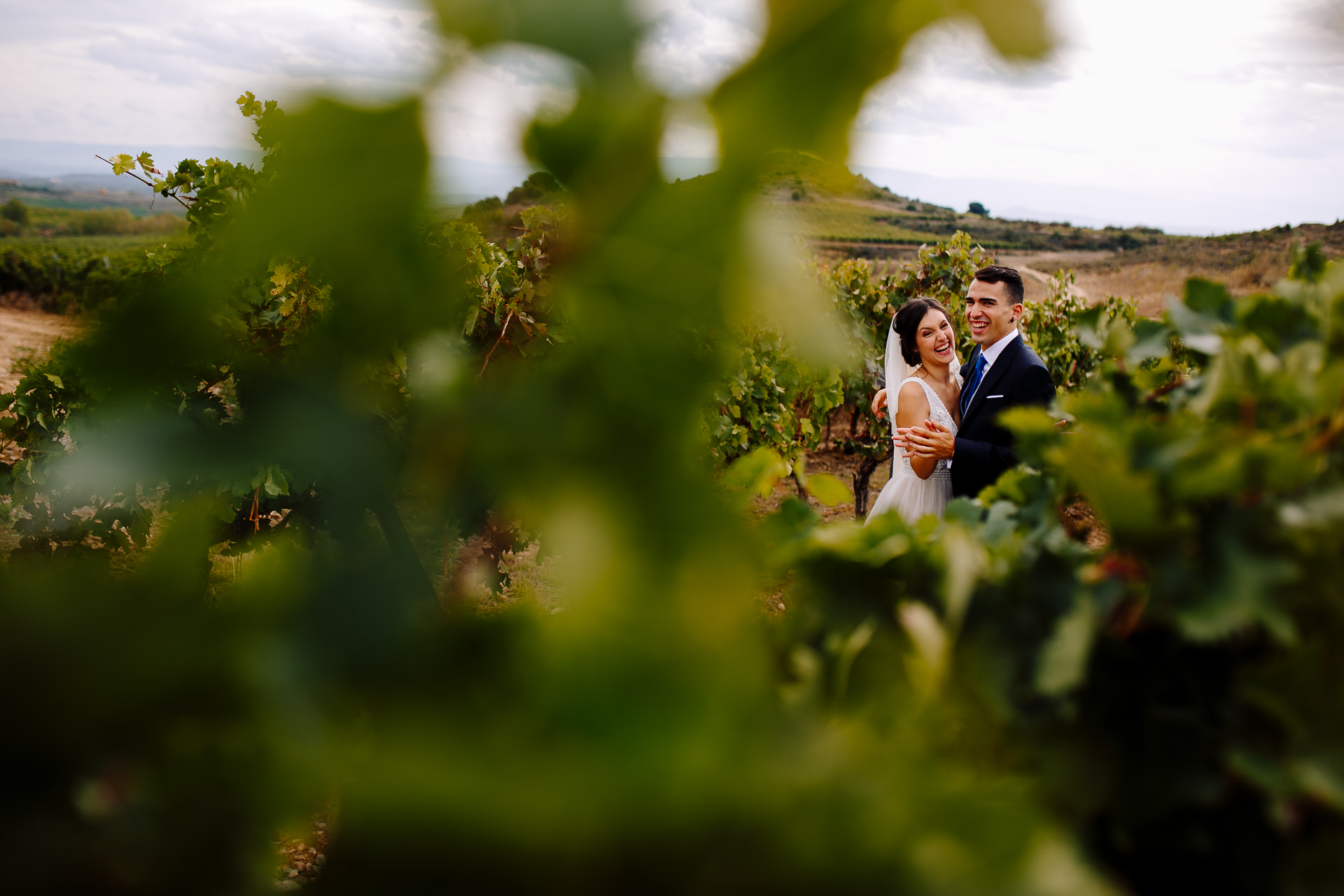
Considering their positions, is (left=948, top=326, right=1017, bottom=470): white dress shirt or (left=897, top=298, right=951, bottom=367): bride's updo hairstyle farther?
(left=897, top=298, right=951, bottom=367): bride's updo hairstyle

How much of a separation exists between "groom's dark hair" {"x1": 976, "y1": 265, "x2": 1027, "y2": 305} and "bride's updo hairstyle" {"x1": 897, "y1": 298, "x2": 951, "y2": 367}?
0.30 metres

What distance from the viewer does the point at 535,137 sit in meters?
0.32

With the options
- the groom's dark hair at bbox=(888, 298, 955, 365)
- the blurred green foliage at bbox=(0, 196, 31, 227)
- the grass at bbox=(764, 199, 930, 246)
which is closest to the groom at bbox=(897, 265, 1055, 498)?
the groom's dark hair at bbox=(888, 298, 955, 365)

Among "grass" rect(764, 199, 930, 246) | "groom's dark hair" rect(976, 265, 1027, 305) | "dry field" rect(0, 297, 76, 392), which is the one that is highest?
"groom's dark hair" rect(976, 265, 1027, 305)

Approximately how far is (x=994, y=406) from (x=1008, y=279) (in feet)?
2.93

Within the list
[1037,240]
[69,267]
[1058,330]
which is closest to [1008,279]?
[1058,330]

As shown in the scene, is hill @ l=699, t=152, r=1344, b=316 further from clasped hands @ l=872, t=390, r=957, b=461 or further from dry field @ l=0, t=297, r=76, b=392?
clasped hands @ l=872, t=390, r=957, b=461

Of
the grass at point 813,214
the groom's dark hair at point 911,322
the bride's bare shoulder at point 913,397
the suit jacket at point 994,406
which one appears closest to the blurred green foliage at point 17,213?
the groom's dark hair at point 911,322

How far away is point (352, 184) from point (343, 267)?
4cm

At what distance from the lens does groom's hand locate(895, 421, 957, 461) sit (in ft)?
12.8

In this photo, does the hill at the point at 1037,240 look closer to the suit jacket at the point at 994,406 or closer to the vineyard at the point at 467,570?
the vineyard at the point at 467,570

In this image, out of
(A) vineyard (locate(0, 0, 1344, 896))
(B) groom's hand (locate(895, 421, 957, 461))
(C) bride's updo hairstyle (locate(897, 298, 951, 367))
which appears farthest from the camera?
(C) bride's updo hairstyle (locate(897, 298, 951, 367))

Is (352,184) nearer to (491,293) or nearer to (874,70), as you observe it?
(874,70)

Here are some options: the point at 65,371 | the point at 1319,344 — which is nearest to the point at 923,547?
the point at 1319,344
